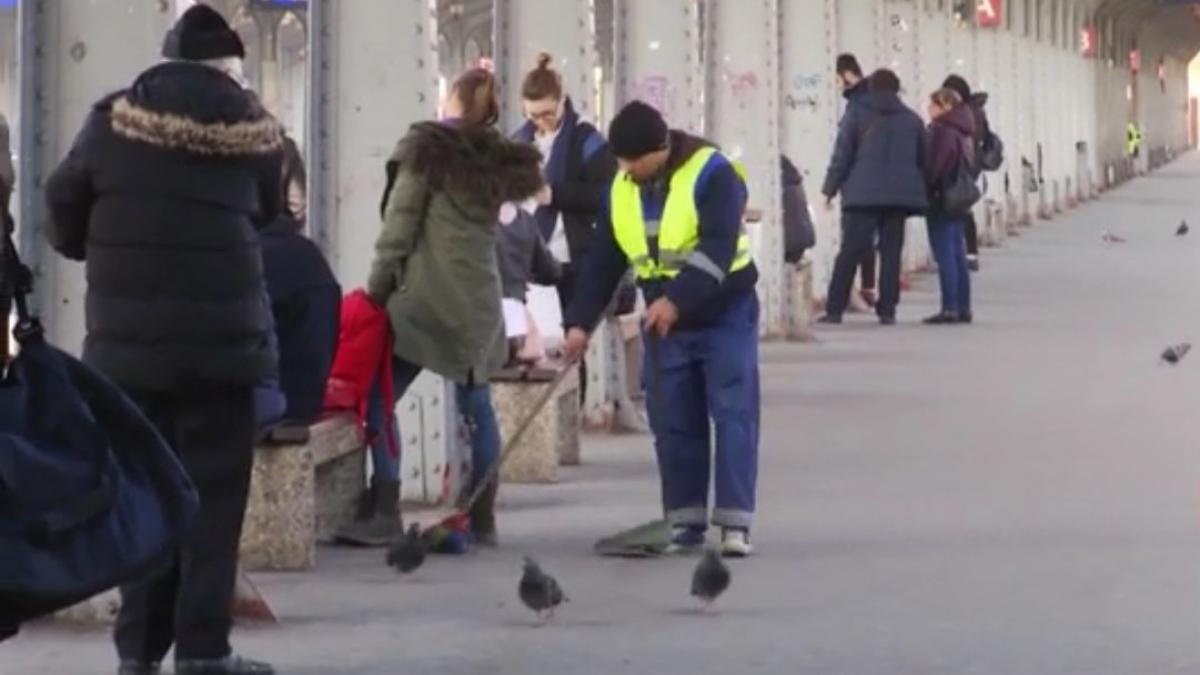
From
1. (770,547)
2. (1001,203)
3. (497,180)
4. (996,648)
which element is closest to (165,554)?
(996,648)

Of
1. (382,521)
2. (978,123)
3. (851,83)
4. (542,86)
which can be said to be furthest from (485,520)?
(978,123)

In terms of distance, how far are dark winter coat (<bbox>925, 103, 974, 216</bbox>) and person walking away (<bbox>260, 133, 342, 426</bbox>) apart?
1423cm

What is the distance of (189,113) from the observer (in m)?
9.01

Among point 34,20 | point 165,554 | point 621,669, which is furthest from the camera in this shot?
point 34,20

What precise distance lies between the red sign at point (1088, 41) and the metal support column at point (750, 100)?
42.6 metres

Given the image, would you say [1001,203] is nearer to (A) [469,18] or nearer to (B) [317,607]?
(A) [469,18]

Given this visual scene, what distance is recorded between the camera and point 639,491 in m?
14.8

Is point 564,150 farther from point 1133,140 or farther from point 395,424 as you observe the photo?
point 1133,140

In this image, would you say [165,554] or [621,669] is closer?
[165,554]

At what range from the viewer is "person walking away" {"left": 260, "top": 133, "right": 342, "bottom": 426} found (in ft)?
37.8

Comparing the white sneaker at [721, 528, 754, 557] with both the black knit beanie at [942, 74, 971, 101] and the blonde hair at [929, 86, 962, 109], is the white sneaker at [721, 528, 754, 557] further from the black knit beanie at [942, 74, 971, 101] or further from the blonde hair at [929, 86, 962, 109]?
the black knit beanie at [942, 74, 971, 101]

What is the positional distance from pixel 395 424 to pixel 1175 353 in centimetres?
1048

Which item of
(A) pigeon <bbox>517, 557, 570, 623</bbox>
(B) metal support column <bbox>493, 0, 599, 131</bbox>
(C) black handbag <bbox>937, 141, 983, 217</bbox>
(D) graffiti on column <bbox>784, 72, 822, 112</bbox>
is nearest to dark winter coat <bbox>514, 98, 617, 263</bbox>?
(B) metal support column <bbox>493, 0, 599, 131</bbox>

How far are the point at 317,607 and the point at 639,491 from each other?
379 centimetres
